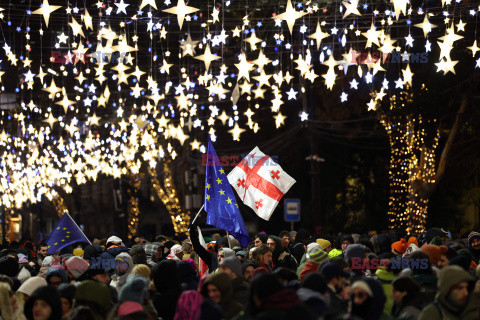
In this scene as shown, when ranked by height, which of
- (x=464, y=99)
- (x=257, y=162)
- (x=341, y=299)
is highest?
(x=464, y=99)

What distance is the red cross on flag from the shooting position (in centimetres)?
1656

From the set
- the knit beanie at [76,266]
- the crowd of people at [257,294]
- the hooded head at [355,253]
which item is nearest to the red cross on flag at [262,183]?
the hooded head at [355,253]

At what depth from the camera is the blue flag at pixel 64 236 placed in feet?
53.2

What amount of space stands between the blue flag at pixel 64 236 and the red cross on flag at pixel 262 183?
2843 millimetres

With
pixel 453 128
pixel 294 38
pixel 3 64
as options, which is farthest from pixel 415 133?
pixel 3 64

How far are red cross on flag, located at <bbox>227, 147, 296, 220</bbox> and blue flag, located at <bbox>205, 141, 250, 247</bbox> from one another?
212 centimetres

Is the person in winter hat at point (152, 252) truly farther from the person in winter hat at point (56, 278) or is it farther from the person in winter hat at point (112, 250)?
the person in winter hat at point (56, 278)

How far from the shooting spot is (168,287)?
33.0 ft

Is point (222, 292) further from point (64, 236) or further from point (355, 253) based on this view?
point (64, 236)

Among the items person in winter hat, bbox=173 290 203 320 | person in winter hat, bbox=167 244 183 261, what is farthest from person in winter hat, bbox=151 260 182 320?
person in winter hat, bbox=167 244 183 261

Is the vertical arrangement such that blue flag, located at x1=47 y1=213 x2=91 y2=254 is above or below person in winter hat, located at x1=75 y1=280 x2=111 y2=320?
above

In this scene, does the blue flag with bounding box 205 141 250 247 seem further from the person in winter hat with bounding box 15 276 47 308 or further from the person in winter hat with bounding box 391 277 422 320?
the person in winter hat with bounding box 391 277 422 320

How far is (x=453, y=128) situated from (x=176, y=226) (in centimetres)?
1123

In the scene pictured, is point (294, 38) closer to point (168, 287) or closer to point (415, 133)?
point (415, 133)
